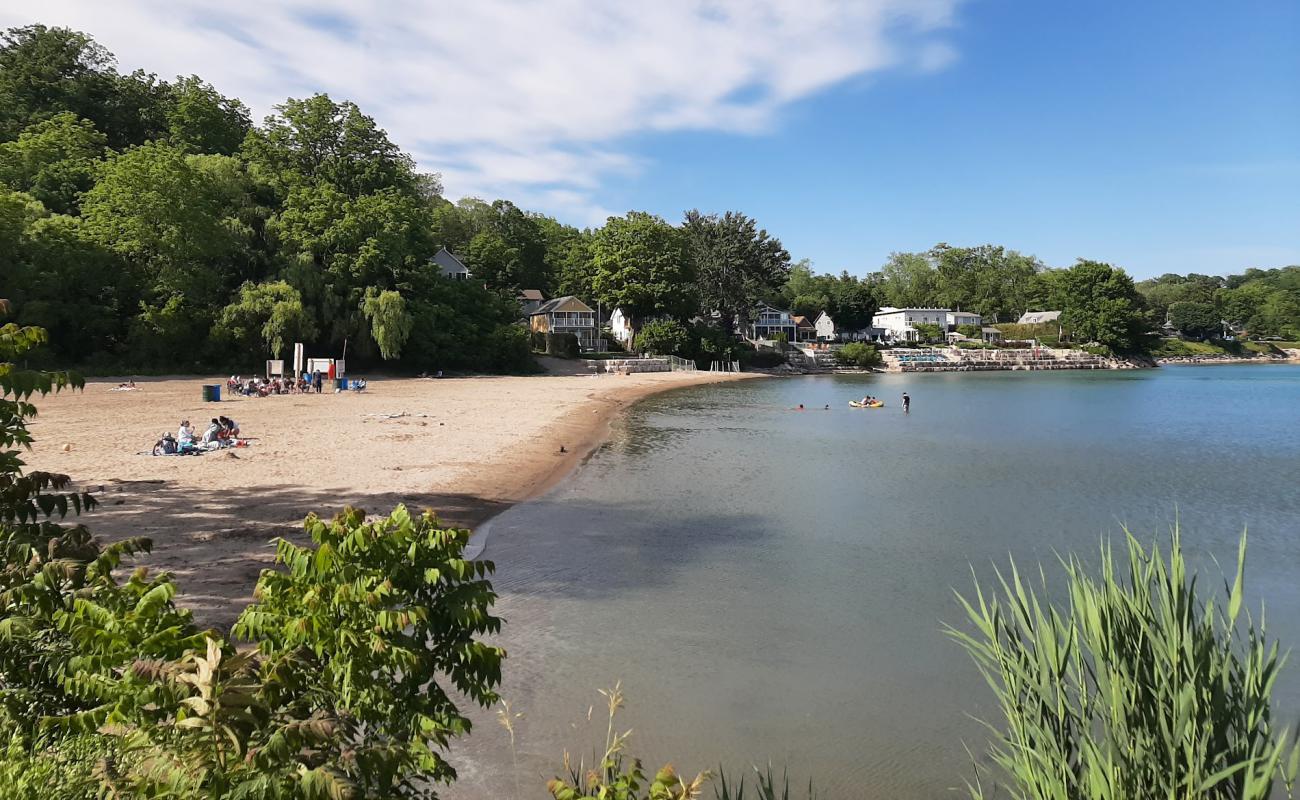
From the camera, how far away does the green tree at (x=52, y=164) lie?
47.2 meters

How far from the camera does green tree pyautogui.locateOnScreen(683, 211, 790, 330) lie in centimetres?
8531

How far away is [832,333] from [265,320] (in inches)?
3290

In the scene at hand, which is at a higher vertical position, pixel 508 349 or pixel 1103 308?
pixel 1103 308

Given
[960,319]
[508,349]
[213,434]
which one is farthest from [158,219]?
[960,319]

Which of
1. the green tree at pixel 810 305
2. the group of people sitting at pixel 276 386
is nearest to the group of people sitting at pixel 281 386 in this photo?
the group of people sitting at pixel 276 386

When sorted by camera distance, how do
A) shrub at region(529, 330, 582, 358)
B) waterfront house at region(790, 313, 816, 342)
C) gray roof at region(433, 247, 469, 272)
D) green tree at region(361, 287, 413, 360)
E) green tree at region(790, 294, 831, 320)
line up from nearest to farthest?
green tree at region(361, 287, 413, 360), shrub at region(529, 330, 582, 358), gray roof at region(433, 247, 469, 272), waterfront house at region(790, 313, 816, 342), green tree at region(790, 294, 831, 320)

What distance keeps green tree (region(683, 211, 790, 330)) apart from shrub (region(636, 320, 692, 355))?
1006 centimetres

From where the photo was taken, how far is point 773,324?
106 meters

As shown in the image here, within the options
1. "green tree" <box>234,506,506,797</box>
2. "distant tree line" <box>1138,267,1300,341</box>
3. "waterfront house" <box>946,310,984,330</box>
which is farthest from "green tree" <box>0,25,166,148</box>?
"distant tree line" <box>1138,267,1300,341</box>

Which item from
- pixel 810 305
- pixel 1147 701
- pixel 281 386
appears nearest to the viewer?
pixel 1147 701

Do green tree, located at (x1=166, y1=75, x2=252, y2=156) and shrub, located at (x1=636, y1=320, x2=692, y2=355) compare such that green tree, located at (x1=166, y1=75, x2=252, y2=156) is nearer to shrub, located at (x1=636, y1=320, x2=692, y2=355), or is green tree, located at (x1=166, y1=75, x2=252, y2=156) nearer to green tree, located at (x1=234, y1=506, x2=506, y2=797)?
shrub, located at (x1=636, y1=320, x2=692, y2=355)

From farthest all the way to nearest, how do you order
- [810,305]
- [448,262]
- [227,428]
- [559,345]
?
[810,305] < [448,262] < [559,345] < [227,428]

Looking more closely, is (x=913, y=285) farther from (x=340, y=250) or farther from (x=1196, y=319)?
(x=340, y=250)

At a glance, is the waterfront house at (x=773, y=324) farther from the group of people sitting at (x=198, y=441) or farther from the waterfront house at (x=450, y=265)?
the group of people sitting at (x=198, y=441)
